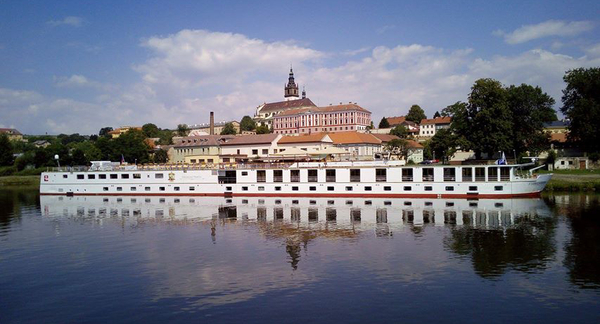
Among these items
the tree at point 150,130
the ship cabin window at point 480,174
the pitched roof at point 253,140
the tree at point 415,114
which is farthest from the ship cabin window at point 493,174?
the tree at point 150,130

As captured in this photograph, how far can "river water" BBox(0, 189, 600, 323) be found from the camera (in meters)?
16.8

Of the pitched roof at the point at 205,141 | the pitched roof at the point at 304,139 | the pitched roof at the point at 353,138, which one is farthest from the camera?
the pitched roof at the point at 353,138

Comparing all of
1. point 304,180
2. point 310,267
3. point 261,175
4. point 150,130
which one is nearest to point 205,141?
point 261,175

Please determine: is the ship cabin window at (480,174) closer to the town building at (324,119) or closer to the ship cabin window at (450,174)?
the ship cabin window at (450,174)

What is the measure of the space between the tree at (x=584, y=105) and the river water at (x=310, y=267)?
36184mm

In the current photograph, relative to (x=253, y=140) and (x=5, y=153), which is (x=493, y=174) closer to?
(x=253, y=140)

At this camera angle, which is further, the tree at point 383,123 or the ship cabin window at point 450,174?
the tree at point 383,123

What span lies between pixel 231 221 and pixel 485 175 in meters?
27.8

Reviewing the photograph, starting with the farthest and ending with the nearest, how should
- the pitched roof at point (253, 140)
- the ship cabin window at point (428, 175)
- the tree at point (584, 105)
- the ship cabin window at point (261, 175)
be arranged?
the pitched roof at point (253, 140) → the tree at point (584, 105) → the ship cabin window at point (261, 175) → the ship cabin window at point (428, 175)

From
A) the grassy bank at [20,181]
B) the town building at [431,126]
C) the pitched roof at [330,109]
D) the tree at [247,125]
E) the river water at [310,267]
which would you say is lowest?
the river water at [310,267]

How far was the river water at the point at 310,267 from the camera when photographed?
1677 centimetres

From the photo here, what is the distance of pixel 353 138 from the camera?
353 ft

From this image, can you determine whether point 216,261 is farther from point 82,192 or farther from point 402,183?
point 82,192

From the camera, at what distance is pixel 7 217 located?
4234cm
